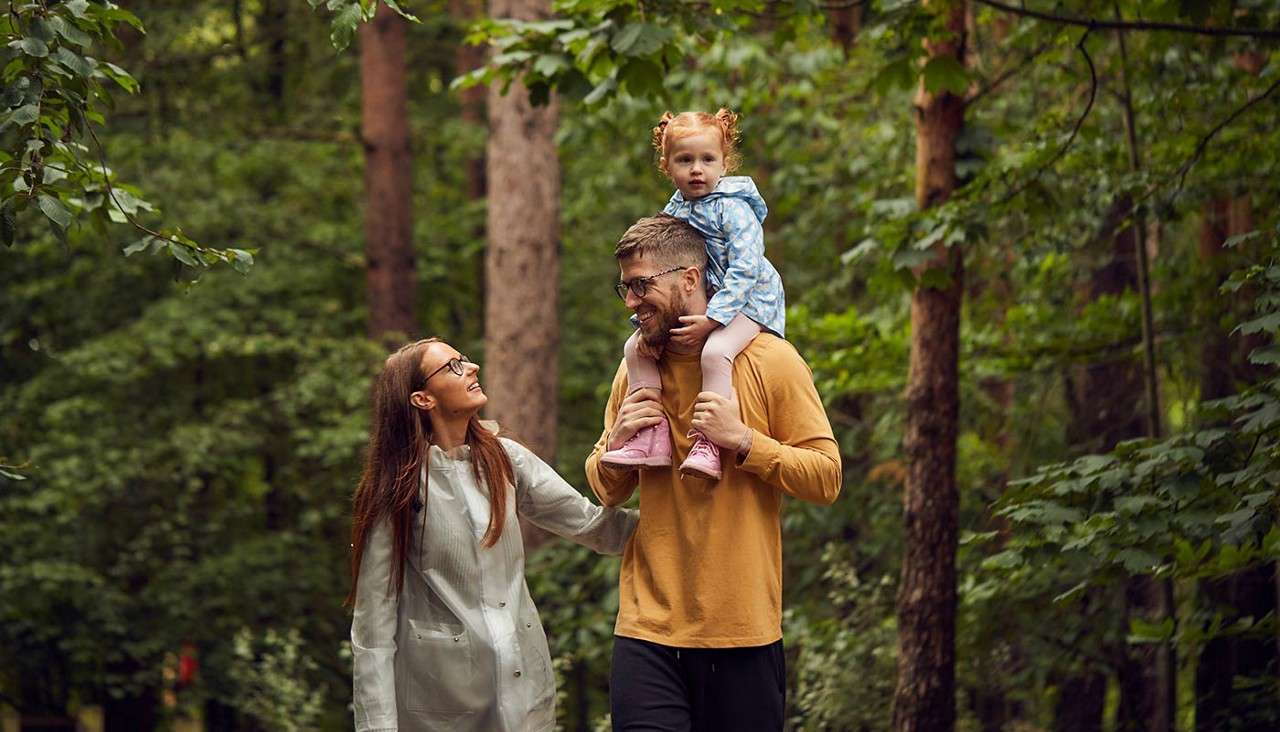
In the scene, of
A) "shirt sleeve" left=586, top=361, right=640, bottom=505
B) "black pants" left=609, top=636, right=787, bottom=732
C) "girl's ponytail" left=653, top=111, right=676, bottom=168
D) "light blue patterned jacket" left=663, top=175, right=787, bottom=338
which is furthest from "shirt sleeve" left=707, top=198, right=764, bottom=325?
"black pants" left=609, top=636, right=787, bottom=732

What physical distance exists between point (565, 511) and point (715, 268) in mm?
823

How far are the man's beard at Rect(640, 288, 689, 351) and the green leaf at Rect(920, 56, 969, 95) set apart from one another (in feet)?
8.82

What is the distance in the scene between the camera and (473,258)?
57.4 ft

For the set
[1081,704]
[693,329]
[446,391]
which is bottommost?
[1081,704]

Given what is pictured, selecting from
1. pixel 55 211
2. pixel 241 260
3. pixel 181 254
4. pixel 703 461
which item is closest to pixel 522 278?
pixel 241 260

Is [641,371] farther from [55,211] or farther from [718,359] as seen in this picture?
[55,211]

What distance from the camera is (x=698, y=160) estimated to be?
3893 millimetres

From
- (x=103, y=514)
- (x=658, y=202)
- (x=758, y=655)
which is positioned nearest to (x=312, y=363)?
(x=103, y=514)

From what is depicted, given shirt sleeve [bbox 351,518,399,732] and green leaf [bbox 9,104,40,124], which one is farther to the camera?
green leaf [bbox 9,104,40,124]

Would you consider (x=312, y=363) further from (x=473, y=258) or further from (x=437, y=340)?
(x=437, y=340)

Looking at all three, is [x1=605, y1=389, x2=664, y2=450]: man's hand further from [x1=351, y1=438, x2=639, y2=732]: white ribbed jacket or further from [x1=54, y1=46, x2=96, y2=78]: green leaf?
[x1=54, y1=46, x2=96, y2=78]: green leaf

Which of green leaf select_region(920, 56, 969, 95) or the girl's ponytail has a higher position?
green leaf select_region(920, 56, 969, 95)

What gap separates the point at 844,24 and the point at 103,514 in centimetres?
869

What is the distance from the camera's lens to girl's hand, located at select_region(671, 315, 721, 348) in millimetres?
3779
